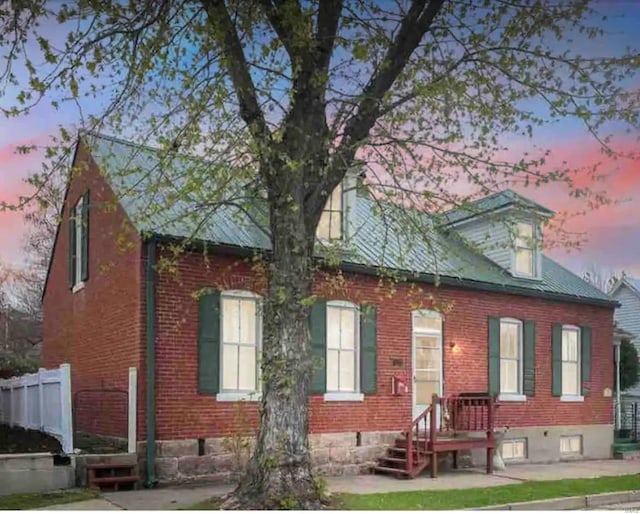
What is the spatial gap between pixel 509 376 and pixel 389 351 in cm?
312

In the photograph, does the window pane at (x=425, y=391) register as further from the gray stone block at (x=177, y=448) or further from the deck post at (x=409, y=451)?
the gray stone block at (x=177, y=448)

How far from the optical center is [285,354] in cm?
797

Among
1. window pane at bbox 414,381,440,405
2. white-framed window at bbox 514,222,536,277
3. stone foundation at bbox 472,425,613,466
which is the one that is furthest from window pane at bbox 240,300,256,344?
white-framed window at bbox 514,222,536,277

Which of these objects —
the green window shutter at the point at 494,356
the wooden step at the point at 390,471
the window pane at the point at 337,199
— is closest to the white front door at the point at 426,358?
the green window shutter at the point at 494,356

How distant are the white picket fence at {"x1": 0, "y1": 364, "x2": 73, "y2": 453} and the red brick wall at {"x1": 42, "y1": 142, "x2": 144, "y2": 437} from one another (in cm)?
79

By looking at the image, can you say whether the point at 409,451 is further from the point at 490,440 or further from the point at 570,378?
the point at 570,378

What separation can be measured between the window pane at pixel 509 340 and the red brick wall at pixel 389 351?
24 centimetres

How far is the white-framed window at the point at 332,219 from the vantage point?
12.3 meters

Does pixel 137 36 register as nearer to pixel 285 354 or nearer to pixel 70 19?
pixel 70 19

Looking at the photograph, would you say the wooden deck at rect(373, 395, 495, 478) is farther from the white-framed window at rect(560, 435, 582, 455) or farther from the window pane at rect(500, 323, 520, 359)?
the white-framed window at rect(560, 435, 582, 455)

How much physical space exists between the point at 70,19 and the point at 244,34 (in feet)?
5.91

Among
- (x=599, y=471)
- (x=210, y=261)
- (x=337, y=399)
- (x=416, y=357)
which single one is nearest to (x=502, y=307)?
(x=416, y=357)

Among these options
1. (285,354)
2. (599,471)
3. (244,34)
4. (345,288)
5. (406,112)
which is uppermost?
(244,34)

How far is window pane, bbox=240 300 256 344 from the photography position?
11.0m
